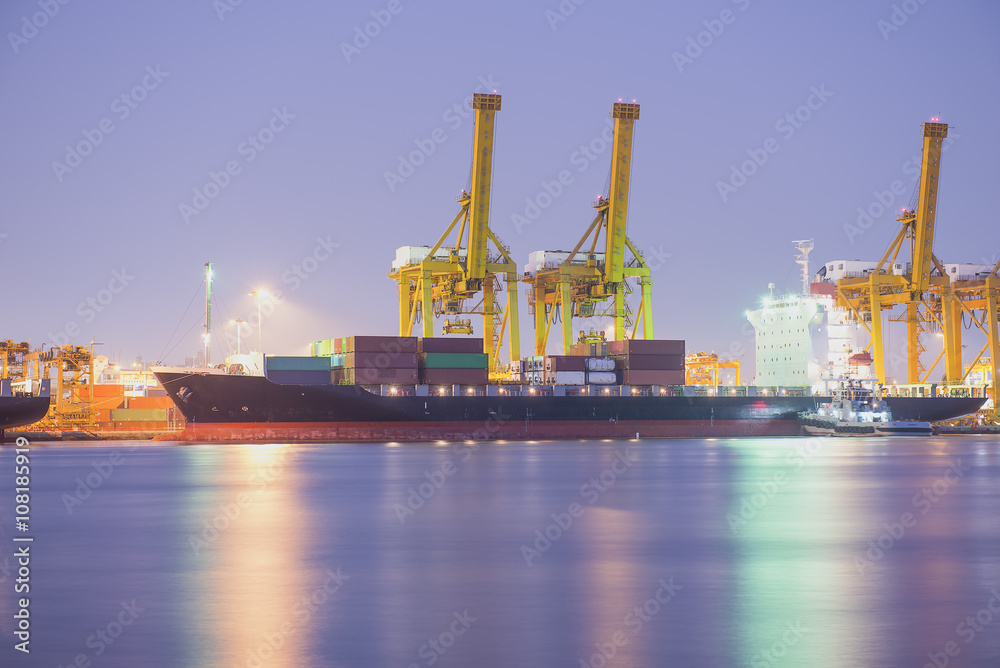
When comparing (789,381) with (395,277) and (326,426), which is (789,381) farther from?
(326,426)

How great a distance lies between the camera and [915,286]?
222 ft

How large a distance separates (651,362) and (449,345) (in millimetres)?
12012

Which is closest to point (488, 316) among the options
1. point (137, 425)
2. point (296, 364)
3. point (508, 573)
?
point (296, 364)

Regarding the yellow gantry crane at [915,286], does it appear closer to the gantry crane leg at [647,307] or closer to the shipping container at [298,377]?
the gantry crane leg at [647,307]

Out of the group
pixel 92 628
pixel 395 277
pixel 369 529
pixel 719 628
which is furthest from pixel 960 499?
pixel 395 277

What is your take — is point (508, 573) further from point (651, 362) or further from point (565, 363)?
point (651, 362)

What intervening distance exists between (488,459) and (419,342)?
760 inches

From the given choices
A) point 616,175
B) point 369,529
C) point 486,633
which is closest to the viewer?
point 486,633

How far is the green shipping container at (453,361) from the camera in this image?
55.9m

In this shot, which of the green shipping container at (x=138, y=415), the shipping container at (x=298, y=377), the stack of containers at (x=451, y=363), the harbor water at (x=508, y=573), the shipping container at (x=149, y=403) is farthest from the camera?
the shipping container at (x=149, y=403)

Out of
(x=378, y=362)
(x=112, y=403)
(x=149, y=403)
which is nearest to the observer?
(x=378, y=362)

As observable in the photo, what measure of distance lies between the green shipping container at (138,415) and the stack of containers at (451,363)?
3524 cm

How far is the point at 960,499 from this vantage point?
23594 mm

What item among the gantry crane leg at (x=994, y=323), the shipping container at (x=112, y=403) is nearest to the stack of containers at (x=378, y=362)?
the shipping container at (x=112, y=403)
